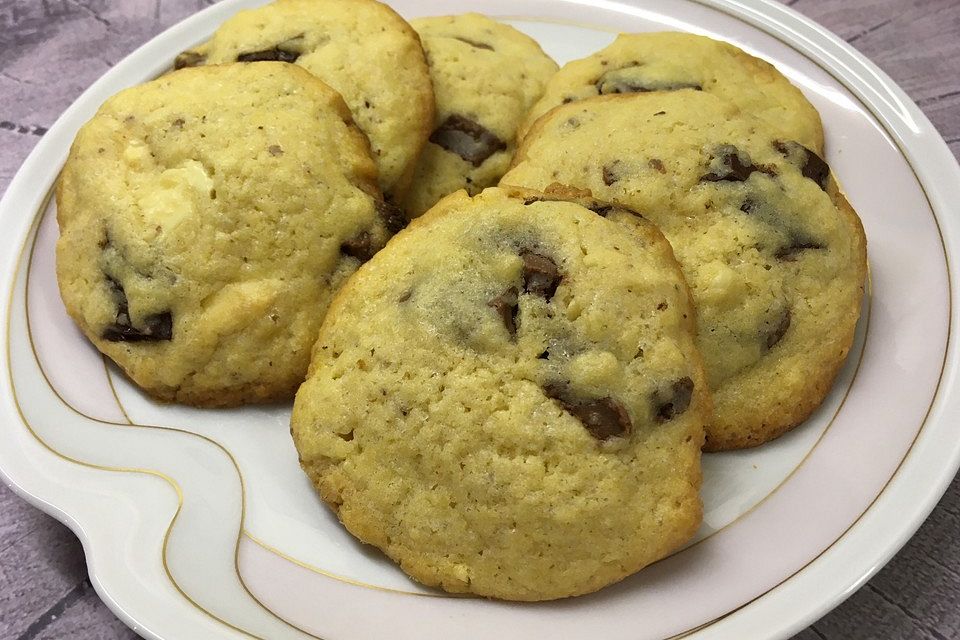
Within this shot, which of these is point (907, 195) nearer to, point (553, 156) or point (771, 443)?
point (771, 443)

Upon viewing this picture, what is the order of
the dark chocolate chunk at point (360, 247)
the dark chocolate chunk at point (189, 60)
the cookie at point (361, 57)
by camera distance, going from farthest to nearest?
the dark chocolate chunk at point (189, 60) < the cookie at point (361, 57) < the dark chocolate chunk at point (360, 247)

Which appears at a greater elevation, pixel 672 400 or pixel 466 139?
pixel 466 139

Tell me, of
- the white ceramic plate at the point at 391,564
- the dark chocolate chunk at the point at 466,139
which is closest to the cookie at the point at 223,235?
the white ceramic plate at the point at 391,564

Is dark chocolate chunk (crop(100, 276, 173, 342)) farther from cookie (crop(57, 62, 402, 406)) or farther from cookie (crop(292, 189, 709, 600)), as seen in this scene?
cookie (crop(292, 189, 709, 600))

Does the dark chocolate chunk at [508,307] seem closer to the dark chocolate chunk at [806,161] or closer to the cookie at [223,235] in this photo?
the cookie at [223,235]

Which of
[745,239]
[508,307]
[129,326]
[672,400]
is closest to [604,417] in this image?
[672,400]

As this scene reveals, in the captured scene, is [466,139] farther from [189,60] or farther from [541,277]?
[189,60]

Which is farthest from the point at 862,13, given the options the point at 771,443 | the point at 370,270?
the point at 370,270
